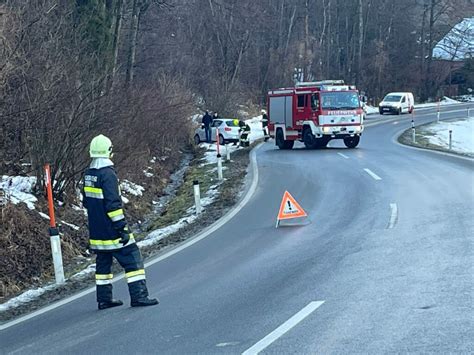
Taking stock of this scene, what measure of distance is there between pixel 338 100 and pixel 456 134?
56.1ft

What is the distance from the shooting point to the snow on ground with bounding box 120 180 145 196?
21183 mm

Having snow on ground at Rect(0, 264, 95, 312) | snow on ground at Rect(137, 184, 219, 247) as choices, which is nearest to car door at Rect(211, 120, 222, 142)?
snow on ground at Rect(137, 184, 219, 247)

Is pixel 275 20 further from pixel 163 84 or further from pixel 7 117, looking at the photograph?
pixel 7 117

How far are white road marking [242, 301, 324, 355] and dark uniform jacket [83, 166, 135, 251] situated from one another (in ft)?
7.01

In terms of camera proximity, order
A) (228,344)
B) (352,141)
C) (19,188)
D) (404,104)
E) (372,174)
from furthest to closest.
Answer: (404,104), (352,141), (372,174), (19,188), (228,344)

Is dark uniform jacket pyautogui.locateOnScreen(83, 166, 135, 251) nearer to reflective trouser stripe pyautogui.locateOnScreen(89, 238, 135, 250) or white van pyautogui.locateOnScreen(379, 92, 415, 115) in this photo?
reflective trouser stripe pyautogui.locateOnScreen(89, 238, 135, 250)

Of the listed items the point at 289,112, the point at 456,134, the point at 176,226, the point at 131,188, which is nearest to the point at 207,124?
the point at 289,112

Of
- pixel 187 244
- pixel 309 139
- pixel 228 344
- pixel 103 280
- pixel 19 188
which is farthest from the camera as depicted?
pixel 309 139

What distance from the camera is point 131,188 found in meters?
21.8

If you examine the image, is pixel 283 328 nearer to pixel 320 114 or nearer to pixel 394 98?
pixel 320 114

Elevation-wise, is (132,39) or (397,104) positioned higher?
(132,39)

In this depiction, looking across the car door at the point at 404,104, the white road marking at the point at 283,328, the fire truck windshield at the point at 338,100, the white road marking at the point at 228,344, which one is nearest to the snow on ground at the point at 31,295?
the white road marking at the point at 228,344

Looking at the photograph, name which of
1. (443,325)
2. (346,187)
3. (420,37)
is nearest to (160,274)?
(443,325)

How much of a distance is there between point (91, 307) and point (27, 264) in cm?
478
